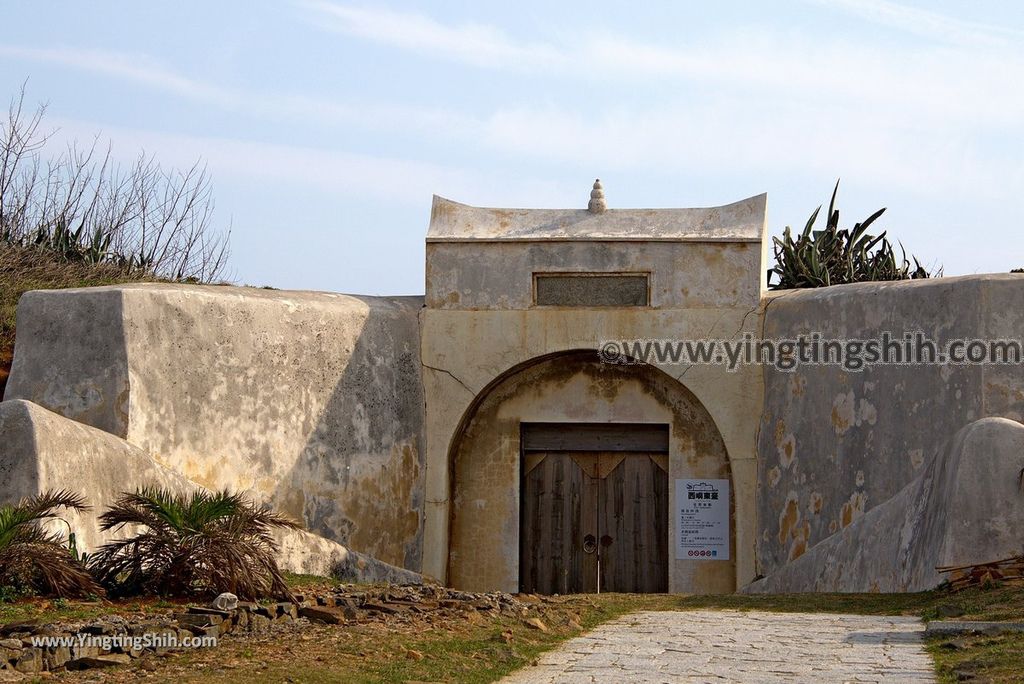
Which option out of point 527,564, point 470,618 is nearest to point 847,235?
point 527,564

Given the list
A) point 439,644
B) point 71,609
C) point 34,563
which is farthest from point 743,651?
point 34,563

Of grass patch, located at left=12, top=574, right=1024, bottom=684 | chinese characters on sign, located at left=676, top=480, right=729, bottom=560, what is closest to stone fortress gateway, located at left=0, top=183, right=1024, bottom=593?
chinese characters on sign, located at left=676, top=480, right=729, bottom=560

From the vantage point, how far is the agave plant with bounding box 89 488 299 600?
9.43 metres

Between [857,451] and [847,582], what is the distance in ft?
6.28

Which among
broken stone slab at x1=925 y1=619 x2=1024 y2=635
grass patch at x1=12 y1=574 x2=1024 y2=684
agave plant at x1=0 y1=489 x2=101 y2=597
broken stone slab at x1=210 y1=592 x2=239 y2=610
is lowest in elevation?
grass patch at x1=12 y1=574 x2=1024 y2=684

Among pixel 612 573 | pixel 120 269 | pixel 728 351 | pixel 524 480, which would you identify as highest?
pixel 120 269

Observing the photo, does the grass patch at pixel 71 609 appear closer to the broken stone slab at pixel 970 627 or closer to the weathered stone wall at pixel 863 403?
the broken stone slab at pixel 970 627

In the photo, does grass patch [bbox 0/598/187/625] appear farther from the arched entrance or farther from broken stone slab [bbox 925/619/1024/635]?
the arched entrance

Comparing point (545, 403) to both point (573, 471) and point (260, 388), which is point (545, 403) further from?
point (260, 388)

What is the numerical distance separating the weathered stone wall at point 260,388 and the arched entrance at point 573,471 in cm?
83

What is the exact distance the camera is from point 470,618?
30.0 ft

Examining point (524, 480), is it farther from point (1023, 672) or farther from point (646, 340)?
point (1023, 672)

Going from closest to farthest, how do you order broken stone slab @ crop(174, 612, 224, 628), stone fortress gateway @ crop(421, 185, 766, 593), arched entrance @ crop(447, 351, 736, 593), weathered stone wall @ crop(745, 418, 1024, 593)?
broken stone slab @ crop(174, 612, 224, 628)
weathered stone wall @ crop(745, 418, 1024, 593)
stone fortress gateway @ crop(421, 185, 766, 593)
arched entrance @ crop(447, 351, 736, 593)

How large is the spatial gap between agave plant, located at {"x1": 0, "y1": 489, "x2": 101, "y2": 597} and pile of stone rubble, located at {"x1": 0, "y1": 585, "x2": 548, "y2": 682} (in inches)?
39.6
